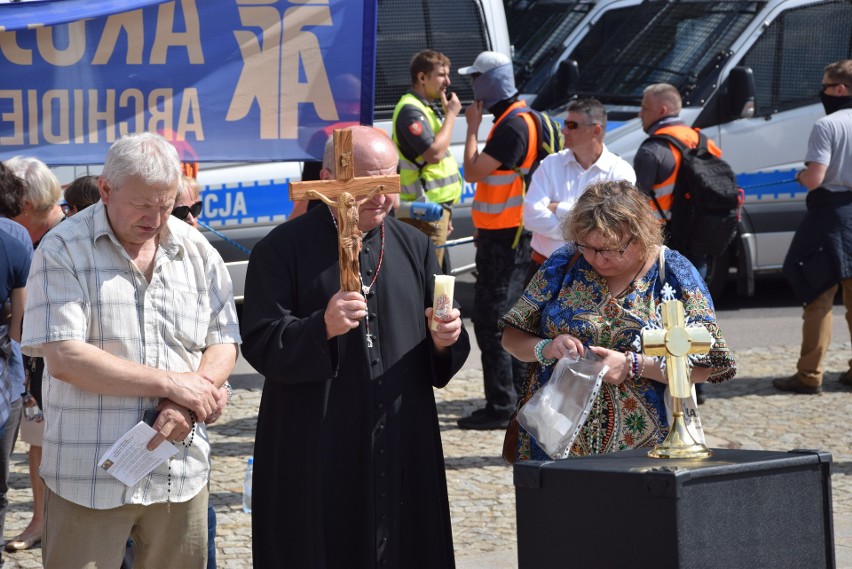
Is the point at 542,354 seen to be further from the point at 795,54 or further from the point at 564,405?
the point at 795,54

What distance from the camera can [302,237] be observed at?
12.2ft

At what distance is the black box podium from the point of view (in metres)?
2.78

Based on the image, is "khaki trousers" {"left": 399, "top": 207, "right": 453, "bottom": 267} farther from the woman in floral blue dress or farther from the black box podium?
the black box podium

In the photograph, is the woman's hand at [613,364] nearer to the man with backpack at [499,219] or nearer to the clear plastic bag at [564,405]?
the clear plastic bag at [564,405]

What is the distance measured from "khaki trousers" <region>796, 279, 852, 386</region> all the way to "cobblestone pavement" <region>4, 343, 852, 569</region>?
14cm

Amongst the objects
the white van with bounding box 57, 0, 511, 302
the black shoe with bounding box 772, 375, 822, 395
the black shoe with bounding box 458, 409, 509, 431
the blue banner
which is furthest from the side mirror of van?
the blue banner

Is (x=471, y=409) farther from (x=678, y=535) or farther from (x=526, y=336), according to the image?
(x=678, y=535)

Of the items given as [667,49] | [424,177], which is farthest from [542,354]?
[667,49]

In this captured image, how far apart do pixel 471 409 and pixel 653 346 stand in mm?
4580

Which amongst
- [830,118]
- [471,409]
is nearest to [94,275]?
[471,409]

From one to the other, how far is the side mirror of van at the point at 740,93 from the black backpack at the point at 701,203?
2.41 m

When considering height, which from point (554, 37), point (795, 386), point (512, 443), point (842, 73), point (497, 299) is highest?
point (554, 37)

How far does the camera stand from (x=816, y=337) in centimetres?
797

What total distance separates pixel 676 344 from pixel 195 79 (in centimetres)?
239
